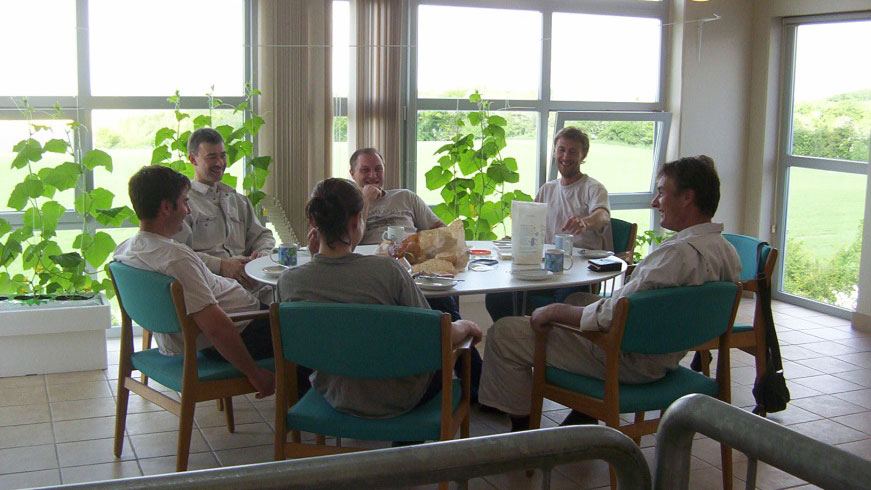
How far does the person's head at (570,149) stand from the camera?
16.5 ft

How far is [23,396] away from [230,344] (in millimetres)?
1750

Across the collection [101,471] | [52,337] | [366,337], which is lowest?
[101,471]

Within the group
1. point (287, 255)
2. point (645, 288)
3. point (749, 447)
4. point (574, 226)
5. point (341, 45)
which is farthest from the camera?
point (341, 45)

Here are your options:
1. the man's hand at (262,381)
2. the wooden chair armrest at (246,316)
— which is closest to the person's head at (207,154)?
the wooden chair armrest at (246,316)

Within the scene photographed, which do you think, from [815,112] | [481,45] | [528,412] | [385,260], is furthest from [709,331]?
[815,112]

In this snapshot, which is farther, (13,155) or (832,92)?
(832,92)

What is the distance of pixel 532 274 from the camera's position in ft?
12.1

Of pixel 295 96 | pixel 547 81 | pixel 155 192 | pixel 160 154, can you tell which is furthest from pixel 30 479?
pixel 547 81

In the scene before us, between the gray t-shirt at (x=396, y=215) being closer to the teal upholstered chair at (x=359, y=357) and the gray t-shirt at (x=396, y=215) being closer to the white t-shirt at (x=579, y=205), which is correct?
the white t-shirt at (x=579, y=205)

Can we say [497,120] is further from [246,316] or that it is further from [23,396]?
[23,396]

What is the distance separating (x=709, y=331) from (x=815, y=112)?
4.10 m

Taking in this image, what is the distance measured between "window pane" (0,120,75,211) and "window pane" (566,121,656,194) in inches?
137

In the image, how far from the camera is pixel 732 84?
269 inches

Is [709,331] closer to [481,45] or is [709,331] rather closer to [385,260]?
[385,260]
